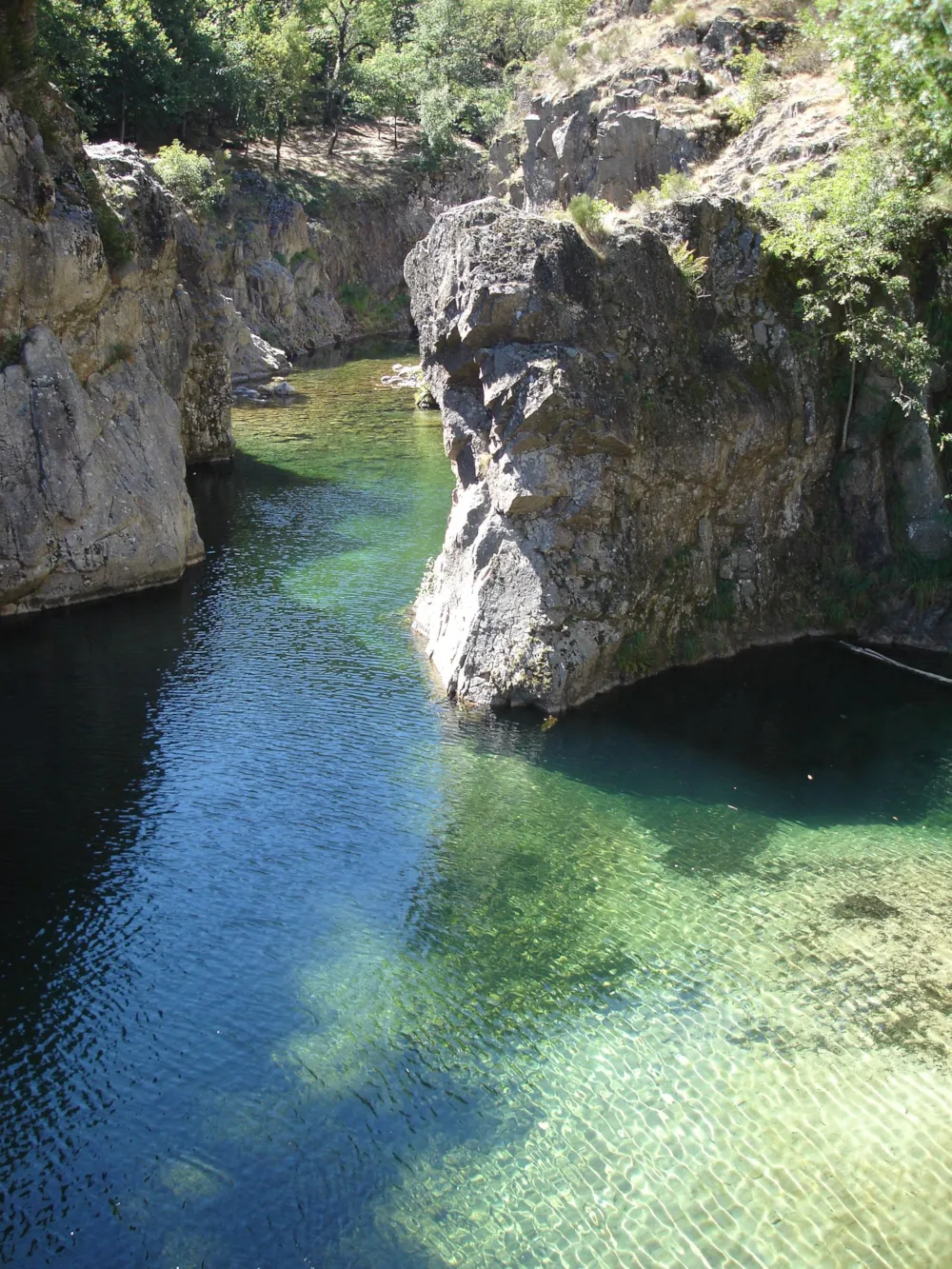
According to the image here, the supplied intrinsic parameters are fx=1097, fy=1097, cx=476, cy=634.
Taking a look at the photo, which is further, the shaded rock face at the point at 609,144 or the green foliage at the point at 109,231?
the shaded rock face at the point at 609,144

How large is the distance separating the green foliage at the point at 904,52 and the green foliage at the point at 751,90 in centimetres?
2121

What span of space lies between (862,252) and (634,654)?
9.04 metres

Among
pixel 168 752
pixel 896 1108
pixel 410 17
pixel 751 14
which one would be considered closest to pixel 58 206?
pixel 168 752

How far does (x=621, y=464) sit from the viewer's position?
2011cm

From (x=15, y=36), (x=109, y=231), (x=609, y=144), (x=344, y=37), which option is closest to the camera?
(x=15, y=36)

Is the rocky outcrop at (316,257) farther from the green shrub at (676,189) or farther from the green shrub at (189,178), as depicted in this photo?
the green shrub at (676,189)

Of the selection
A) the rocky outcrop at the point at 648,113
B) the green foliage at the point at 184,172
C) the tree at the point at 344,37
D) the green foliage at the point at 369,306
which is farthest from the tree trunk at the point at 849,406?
the tree at the point at 344,37

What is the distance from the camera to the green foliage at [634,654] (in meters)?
20.7

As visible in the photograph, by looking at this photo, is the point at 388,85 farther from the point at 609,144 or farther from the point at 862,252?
the point at 862,252

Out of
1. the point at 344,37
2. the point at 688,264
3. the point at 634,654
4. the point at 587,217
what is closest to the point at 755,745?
the point at 634,654

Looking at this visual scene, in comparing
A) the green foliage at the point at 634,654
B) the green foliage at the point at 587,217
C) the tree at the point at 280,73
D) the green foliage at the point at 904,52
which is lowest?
the green foliage at the point at 634,654

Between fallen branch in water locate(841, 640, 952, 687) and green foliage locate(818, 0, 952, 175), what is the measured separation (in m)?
9.11

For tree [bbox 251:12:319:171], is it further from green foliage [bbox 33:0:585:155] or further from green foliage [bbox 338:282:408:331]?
green foliage [bbox 338:282:408:331]

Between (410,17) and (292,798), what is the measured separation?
296 ft
